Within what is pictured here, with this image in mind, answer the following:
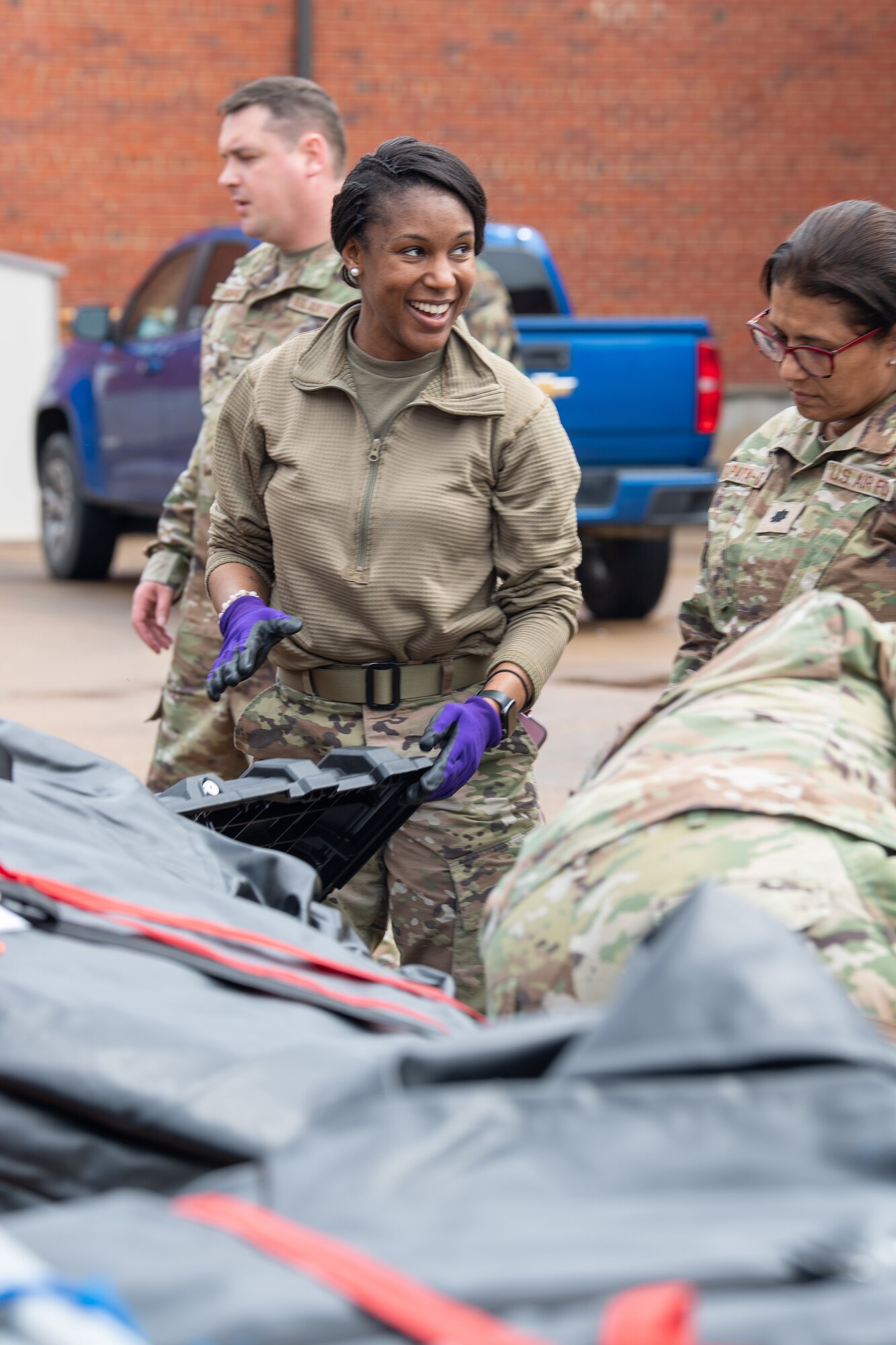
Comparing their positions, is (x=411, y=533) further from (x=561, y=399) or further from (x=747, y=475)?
(x=561, y=399)

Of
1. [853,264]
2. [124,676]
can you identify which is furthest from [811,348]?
[124,676]

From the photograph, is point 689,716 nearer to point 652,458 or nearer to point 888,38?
point 652,458

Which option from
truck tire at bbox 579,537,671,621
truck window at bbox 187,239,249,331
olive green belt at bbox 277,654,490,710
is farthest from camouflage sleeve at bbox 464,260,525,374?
truck tire at bbox 579,537,671,621

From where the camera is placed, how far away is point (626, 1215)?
3.48 feet

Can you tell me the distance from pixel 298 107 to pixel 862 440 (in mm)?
1802

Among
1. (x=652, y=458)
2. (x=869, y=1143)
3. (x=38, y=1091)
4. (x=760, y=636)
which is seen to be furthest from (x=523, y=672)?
(x=652, y=458)

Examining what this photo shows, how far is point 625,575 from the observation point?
380 inches

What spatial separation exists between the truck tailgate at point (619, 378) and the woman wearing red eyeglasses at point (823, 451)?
19.9 ft

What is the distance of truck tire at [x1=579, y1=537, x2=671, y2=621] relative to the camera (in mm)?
9625

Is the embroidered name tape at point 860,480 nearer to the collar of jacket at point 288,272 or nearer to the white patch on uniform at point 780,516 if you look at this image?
the white patch on uniform at point 780,516

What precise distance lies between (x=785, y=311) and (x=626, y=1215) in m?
1.76

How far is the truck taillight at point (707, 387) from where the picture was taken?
9.00 m

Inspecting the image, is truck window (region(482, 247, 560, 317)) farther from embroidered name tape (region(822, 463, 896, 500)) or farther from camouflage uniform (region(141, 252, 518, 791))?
embroidered name tape (region(822, 463, 896, 500))

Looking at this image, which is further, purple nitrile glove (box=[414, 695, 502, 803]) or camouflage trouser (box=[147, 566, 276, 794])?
camouflage trouser (box=[147, 566, 276, 794])
